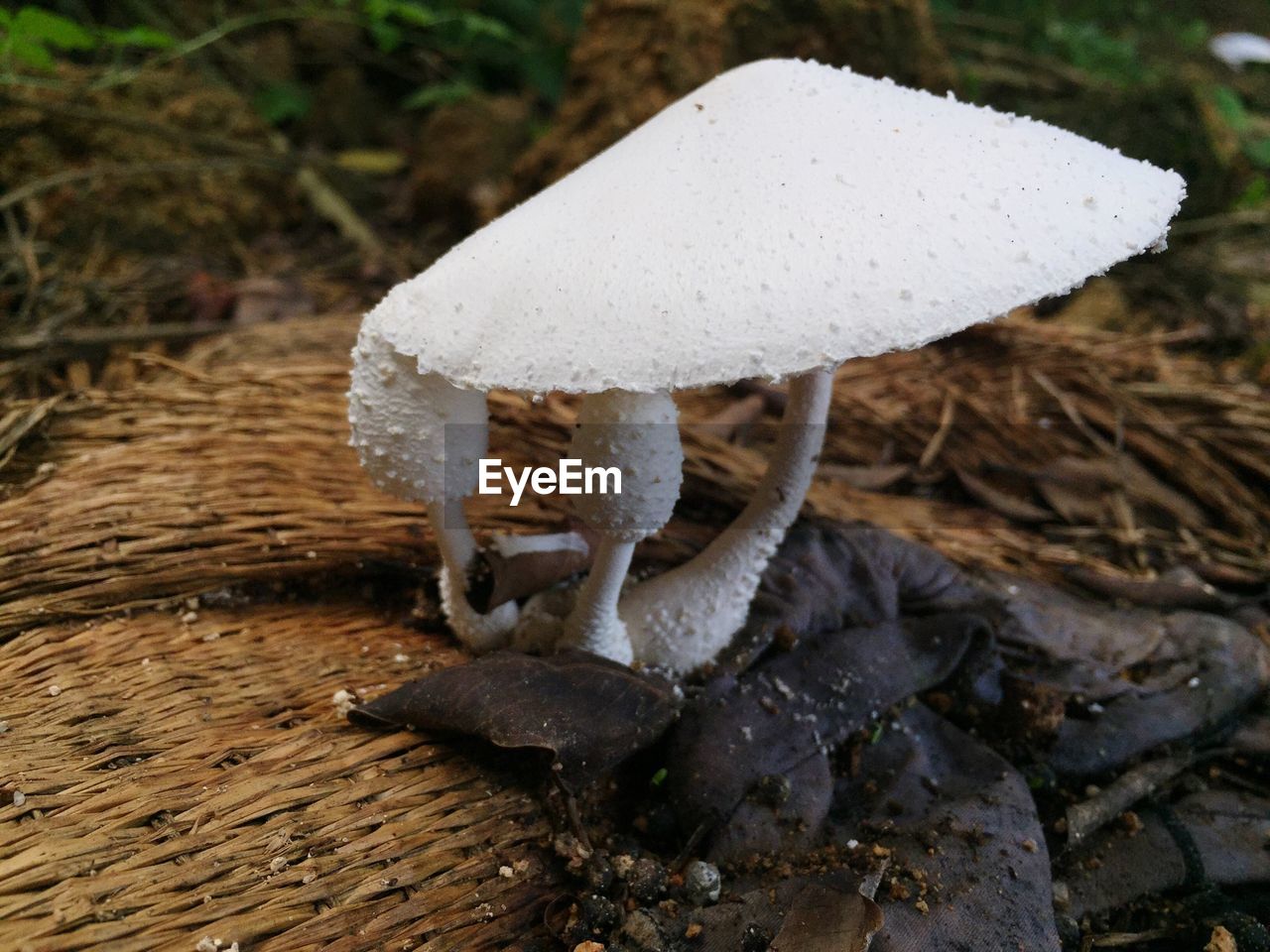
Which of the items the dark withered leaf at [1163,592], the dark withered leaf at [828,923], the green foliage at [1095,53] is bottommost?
the dark withered leaf at [828,923]

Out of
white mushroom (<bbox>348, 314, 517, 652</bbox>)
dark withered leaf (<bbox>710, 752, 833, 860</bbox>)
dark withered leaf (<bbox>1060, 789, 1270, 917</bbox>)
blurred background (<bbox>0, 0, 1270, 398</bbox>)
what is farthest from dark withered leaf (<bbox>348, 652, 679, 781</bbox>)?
blurred background (<bbox>0, 0, 1270, 398</bbox>)

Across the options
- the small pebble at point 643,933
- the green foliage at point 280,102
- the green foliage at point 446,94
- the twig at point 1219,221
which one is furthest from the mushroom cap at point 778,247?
the green foliage at point 280,102

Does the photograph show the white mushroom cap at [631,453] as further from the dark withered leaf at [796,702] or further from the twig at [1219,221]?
the twig at [1219,221]

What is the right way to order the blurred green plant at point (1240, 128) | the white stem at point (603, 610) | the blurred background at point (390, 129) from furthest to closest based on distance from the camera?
the blurred green plant at point (1240, 128) < the blurred background at point (390, 129) < the white stem at point (603, 610)

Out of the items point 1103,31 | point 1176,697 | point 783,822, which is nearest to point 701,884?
point 783,822

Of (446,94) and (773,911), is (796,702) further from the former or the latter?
(446,94)

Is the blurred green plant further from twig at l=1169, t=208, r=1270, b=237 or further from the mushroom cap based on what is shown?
the mushroom cap

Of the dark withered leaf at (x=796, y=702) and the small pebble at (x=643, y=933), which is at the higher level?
the dark withered leaf at (x=796, y=702)

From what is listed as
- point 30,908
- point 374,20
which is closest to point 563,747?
point 30,908
